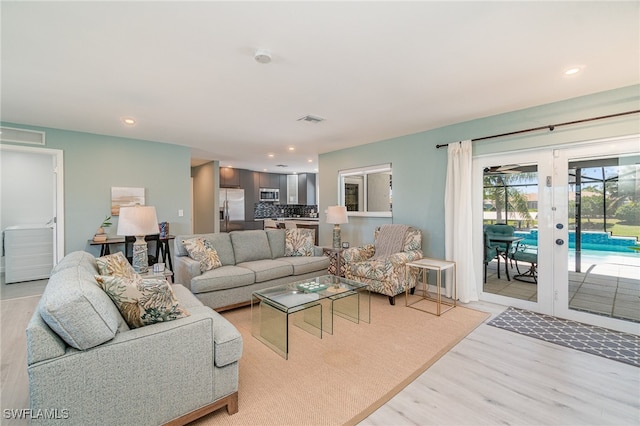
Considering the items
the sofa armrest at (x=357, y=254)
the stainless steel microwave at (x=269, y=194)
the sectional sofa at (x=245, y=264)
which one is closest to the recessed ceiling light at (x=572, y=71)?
the sofa armrest at (x=357, y=254)

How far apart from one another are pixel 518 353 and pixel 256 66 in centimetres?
340

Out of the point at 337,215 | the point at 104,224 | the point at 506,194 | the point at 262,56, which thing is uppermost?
the point at 262,56

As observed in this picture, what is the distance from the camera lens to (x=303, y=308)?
260cm

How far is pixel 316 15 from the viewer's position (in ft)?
5.85

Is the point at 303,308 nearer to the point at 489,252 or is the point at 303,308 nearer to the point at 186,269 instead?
the point at 186,269

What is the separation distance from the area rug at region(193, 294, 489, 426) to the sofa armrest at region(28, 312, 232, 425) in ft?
1.04

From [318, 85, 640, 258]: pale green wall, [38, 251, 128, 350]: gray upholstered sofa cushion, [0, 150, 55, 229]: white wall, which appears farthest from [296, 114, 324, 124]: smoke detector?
[0, 150, 55, 229]: white wall

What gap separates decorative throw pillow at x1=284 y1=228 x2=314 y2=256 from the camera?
4547mm

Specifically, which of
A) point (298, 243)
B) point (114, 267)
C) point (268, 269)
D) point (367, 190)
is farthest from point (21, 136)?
point (367, 190)

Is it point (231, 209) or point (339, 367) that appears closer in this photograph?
point (339, 367)

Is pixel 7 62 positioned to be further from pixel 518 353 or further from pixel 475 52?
pixel 518 353

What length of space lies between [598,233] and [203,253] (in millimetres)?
4610

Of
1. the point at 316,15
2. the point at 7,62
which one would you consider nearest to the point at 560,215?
the point at 316,15

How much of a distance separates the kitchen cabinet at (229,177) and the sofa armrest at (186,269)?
4.88m
